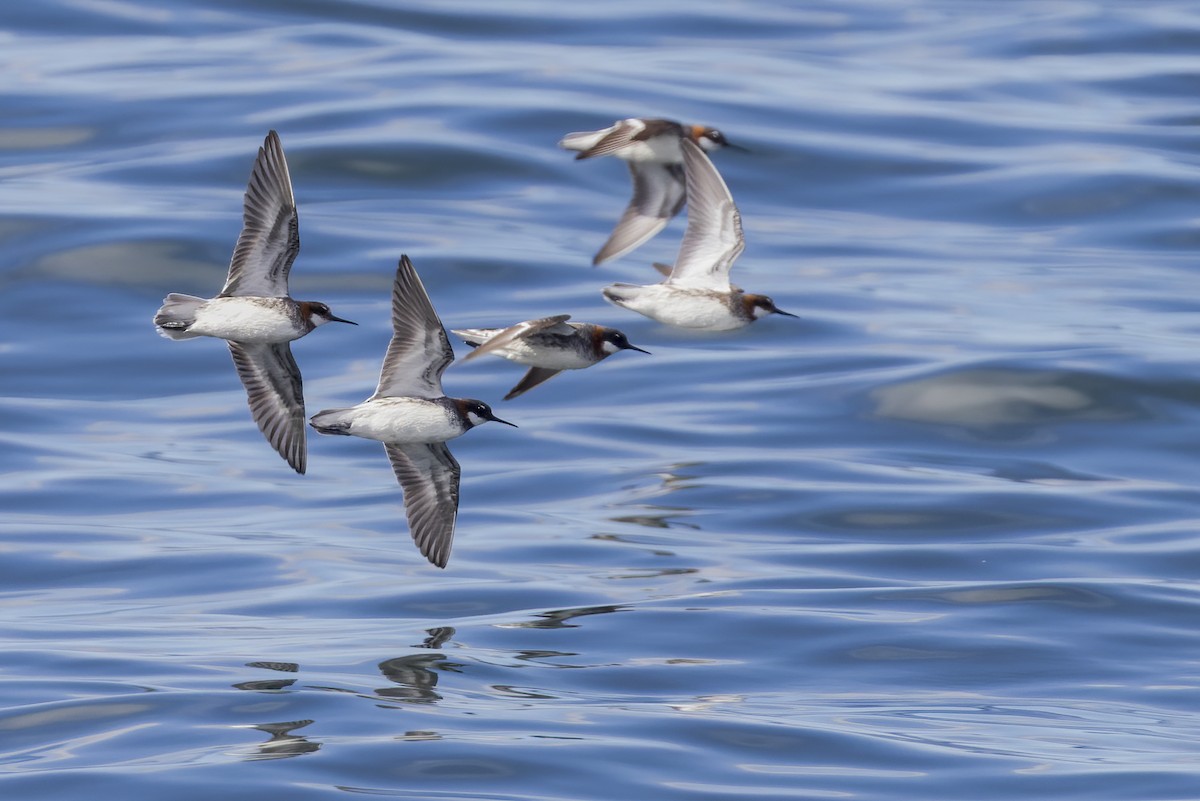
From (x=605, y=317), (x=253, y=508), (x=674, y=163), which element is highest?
(x=674, y=163)

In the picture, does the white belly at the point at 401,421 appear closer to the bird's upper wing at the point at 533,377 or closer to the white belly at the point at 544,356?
the white belly at the point at 544,356

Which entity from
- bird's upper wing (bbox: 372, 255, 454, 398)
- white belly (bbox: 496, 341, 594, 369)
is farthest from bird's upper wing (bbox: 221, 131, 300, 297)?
white belly (bbox: 496, 341, 594, 369)

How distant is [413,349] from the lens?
15062 mm

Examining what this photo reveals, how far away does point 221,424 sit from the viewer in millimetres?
32812

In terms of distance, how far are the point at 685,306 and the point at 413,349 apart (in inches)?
146

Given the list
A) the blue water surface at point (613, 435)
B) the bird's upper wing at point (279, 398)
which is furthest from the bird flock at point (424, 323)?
the blue water surface at point (613, 435)

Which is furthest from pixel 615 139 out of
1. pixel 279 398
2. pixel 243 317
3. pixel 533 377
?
pixel 243 317

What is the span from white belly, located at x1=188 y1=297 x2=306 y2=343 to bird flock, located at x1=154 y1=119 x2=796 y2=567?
0.01m

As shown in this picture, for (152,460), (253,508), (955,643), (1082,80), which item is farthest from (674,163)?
(1082,80)

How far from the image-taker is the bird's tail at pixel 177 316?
1462 centimetres

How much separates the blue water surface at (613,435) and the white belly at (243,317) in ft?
12.4

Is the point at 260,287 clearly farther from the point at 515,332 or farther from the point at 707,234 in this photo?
the point at 707,234

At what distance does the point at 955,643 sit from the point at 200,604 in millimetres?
8738

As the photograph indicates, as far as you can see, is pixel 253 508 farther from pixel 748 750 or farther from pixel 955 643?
pixel 748 750
